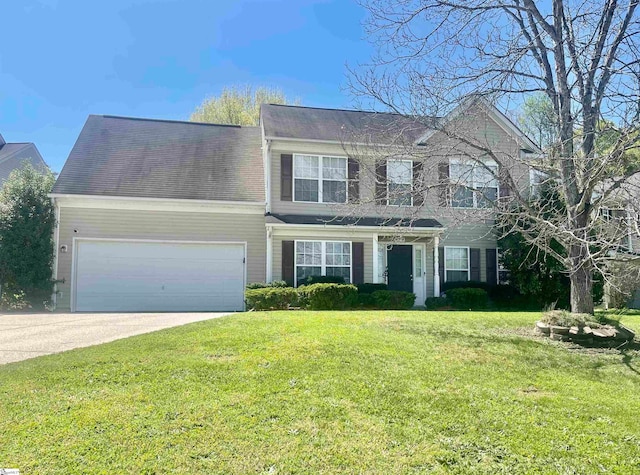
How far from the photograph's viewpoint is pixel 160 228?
14773 millimetres

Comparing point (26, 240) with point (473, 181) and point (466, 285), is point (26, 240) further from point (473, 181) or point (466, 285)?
point (466, 285)

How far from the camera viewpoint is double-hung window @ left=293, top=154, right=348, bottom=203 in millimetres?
15742

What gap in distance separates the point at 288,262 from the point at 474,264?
6.99 meters

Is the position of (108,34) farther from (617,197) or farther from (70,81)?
(617,197)

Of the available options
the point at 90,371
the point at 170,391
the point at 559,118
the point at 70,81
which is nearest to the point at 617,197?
the point at 559,118

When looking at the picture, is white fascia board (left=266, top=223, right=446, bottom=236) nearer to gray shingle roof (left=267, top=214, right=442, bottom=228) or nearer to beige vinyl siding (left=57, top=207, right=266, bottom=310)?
gray shingle roof (left=267, top=214, right=442, bottom=228)

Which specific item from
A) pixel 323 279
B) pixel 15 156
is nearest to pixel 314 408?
pixel 323 279

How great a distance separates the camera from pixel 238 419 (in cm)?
420

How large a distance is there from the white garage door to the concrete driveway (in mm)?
3689

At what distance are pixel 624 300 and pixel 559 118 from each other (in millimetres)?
10960

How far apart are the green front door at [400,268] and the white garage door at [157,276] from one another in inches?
206

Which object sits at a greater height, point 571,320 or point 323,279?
point 323,279

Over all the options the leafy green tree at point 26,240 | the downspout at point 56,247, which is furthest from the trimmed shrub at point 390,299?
the leafy green tree at point 26,240

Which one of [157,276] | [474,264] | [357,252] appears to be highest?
[357,252]
